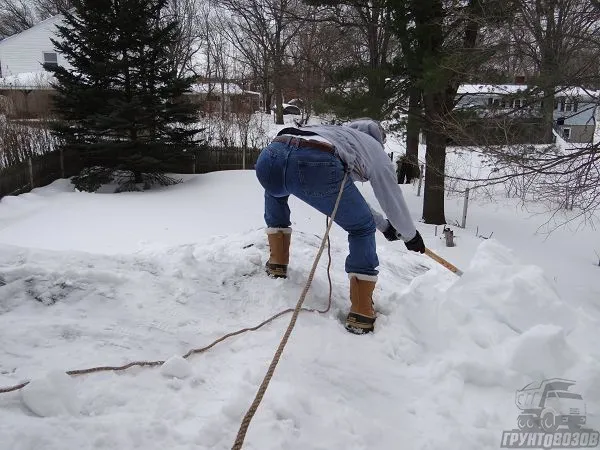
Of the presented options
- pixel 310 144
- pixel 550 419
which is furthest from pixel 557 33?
pixel 550 419

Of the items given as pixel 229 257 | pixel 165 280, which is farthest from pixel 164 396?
pixel 229 257

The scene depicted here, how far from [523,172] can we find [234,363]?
20.6 feet

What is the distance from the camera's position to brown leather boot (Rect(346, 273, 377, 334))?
303cm

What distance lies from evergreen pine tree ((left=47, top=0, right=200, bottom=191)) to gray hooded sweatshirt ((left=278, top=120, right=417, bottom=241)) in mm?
10845

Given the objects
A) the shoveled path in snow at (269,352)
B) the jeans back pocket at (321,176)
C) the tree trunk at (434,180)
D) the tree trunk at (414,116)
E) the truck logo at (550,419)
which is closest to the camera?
the shoveled path in snow at (269,352)

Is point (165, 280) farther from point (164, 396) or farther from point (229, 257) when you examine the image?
point (164, 396)

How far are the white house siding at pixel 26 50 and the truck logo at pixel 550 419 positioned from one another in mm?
38815

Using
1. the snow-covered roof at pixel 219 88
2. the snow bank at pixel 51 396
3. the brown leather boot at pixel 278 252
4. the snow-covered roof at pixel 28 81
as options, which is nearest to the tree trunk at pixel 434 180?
the brown leather boot at pixel 278 252

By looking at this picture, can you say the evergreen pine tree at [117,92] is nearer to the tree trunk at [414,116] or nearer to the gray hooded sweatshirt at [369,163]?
the tree trunk at [414,116]

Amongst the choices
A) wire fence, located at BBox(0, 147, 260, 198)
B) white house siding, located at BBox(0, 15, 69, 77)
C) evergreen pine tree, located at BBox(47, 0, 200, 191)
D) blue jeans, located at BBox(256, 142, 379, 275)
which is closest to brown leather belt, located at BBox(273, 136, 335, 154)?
blue jeans, located at BBox(256, 142, 379, 275)

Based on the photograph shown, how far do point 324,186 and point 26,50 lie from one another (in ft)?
130

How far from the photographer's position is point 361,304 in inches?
120

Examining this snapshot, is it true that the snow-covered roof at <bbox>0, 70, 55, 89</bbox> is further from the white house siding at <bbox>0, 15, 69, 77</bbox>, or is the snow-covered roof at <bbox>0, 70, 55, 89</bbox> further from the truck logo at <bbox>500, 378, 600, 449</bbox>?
the truck logo at <bbox>500, 378, 600, 449</bbox>

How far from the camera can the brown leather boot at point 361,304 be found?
303cm
